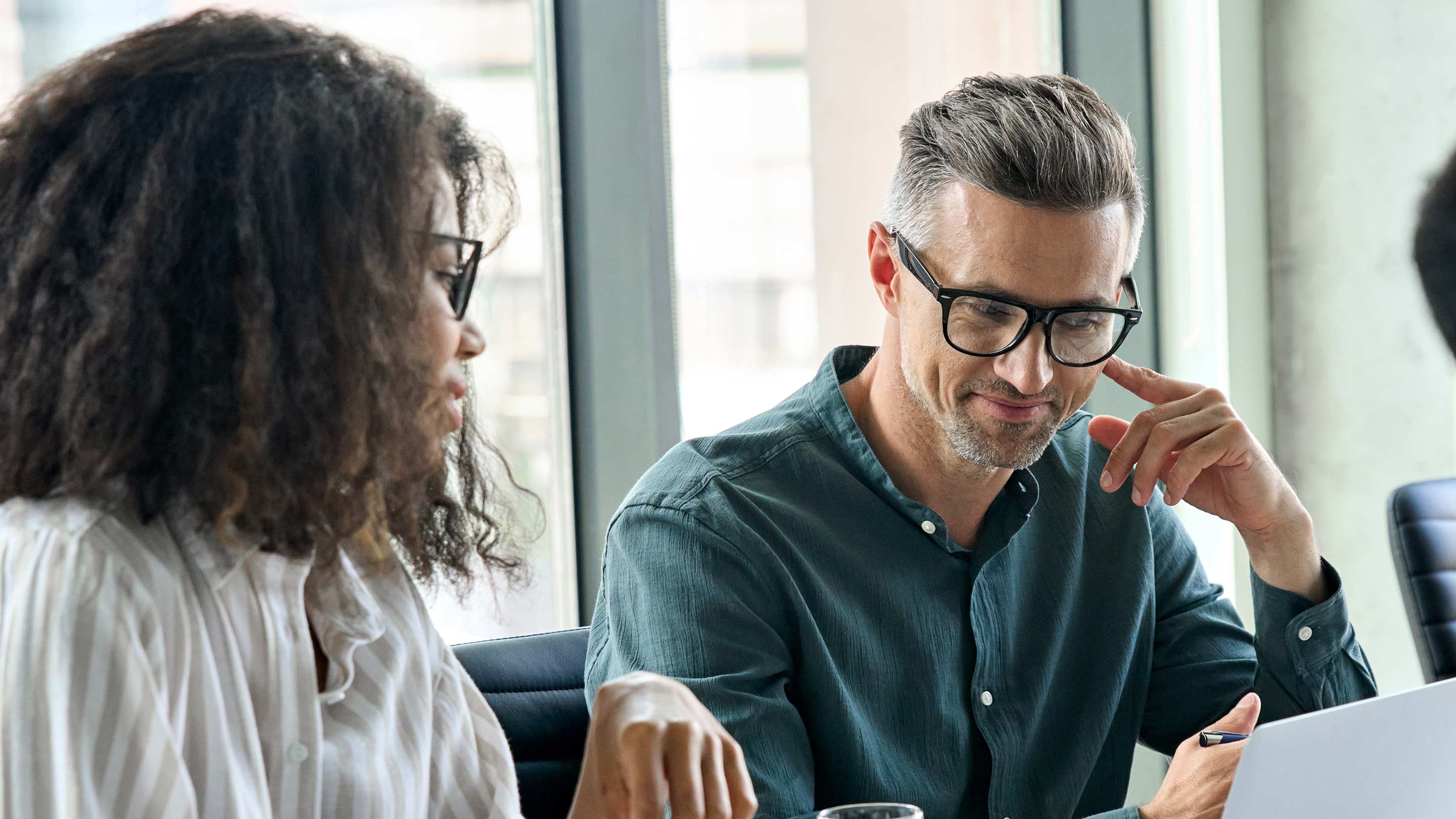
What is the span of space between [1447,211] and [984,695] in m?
1.89

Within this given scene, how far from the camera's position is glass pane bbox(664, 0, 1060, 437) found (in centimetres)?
240

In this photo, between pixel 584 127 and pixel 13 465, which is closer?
pixel 13 465

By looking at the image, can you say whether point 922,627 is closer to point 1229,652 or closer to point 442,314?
point 1229,652

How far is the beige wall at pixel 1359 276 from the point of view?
2.79 metres

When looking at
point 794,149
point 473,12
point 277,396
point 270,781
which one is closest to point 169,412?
point 277,396

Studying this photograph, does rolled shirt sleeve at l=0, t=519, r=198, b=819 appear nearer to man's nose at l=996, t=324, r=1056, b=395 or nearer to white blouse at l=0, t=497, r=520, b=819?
white blouse at l=0, t=497, r=520, b=819

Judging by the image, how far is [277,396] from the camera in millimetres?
863

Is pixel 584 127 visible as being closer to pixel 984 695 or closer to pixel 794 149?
pixel 794 149

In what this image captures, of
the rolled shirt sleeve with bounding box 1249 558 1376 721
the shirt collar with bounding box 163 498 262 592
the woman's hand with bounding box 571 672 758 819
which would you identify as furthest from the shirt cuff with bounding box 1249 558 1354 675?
the shirt collar with bounding box 163 498 262 592

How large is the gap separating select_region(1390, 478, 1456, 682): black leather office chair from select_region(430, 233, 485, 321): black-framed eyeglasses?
1.41 metres

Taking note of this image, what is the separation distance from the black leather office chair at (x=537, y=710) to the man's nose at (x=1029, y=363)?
0.60 meters

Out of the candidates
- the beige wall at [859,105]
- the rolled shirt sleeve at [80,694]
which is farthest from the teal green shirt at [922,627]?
the beige wall at [859,105]

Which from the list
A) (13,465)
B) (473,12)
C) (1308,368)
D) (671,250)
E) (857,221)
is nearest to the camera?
(13,465)

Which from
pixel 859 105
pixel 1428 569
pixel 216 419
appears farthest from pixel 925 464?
pixel 859 105
